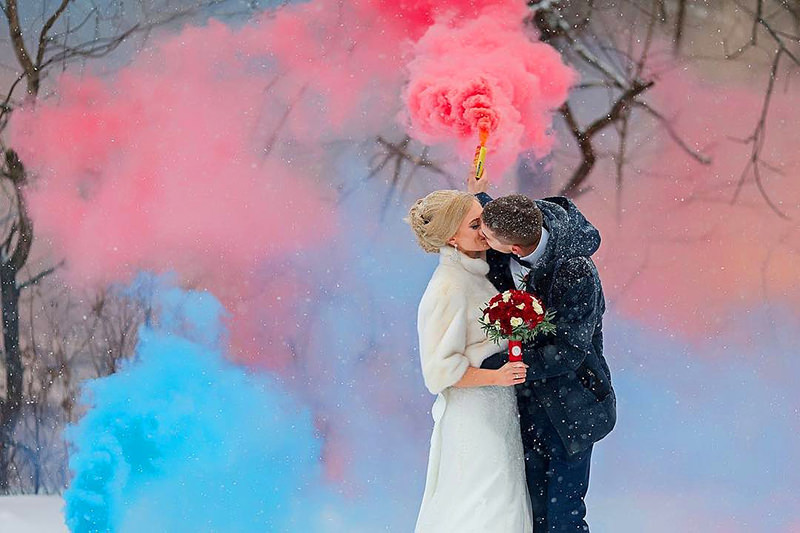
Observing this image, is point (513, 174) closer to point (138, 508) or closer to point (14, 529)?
point (138, 508)

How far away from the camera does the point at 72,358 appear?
5.27 meters

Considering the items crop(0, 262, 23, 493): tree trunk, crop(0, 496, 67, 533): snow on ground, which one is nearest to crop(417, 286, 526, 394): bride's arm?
crop(0, 496, 67, 533): snow on ground

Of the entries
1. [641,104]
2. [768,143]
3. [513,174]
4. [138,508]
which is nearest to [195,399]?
[138,508]

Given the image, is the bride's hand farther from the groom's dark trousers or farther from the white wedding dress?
the groom's dark trousers

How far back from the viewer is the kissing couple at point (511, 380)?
312 centimetres

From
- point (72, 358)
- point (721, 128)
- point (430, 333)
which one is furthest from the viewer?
point (72, 358)

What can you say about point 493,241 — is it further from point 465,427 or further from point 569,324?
point 465,427

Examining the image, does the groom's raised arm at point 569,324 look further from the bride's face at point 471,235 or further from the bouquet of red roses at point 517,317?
the bride's face at point 471,235

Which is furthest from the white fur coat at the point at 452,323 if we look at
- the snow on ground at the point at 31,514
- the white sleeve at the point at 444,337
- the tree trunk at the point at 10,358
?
the tree trunk at the point at 10,358

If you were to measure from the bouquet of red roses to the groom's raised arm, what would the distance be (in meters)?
0.07

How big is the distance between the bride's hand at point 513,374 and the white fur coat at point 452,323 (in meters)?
0.15

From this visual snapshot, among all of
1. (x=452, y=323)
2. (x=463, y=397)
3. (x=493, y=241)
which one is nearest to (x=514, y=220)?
(x=493, y=241)

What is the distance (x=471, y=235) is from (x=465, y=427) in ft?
2.11

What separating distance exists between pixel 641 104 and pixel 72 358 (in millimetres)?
3282
